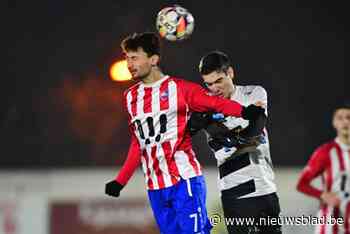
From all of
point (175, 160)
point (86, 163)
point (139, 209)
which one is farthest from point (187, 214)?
point (86, 163)

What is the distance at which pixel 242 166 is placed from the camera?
3.80 metres

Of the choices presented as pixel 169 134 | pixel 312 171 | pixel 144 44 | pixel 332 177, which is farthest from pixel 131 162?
pixel 332 177

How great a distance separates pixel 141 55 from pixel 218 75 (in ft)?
1.34

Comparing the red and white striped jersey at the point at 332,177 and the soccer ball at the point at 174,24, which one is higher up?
the soccer ball at the point at 174,24

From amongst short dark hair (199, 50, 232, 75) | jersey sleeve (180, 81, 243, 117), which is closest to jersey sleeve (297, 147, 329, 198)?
short dark hair (199, 50, 232, 75)

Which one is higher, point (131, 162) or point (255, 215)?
point (131, 162)

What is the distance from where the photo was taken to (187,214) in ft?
11.4

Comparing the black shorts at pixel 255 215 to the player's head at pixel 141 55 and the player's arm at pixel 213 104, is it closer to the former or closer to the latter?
the player's arm at pixel 213 104

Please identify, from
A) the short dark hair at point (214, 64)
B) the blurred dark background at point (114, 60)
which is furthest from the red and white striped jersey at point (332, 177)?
the blurred dark background at point (114, 60)

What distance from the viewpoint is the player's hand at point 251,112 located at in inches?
138

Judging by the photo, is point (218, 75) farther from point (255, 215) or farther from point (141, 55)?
point (255, 215)

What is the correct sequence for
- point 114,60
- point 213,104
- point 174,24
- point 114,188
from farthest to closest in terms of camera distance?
1. point 114,60
2. point 174,24
3. point 114,188
4. point 213,104

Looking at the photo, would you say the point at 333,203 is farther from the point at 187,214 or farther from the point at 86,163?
the point at 86,163

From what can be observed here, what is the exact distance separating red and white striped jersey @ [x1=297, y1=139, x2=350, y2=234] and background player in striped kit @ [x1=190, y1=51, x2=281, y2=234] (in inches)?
21.3
